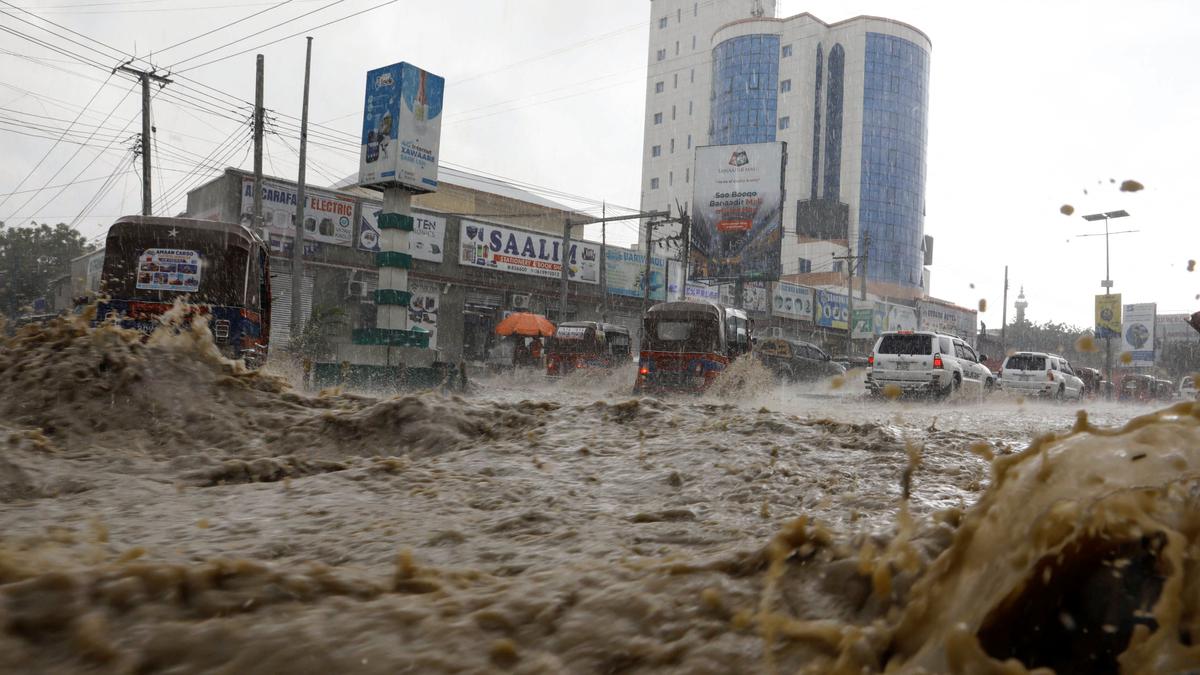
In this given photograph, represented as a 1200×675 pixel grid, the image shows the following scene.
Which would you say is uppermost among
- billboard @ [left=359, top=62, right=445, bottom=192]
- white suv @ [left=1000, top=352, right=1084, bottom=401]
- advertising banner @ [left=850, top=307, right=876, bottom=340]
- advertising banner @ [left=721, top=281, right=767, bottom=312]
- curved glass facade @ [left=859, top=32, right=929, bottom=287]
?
curved glass facade @ [left=859, top=32, right=929, bottom=287]

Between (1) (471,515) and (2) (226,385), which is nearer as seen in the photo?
(1) (471,515)

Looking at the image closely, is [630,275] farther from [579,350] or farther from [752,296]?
[579,350]

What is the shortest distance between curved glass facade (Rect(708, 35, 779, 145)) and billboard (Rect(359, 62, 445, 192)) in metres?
59.4

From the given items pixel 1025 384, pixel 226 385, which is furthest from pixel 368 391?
pixel 1025 384

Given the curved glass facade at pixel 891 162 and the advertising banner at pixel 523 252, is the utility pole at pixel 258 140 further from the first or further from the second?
the curved glass facade at pixel 891 162

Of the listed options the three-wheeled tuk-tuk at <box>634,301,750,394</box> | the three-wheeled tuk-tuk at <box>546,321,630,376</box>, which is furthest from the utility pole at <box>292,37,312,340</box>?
the three-wheeled tuk-tuk at <box>634,301,750,394</box>

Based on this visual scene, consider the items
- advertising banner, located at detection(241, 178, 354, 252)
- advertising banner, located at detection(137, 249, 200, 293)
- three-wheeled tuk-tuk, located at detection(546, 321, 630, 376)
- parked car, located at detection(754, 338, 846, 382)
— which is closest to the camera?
advertising banner, located at detection(137, 249, 200, 293)

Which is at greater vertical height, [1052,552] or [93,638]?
[1052,552]

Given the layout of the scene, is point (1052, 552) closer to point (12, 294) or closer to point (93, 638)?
point (93, 638)

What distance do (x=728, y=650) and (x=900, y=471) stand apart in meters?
3.18

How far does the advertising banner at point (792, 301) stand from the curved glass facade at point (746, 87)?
33524 mm

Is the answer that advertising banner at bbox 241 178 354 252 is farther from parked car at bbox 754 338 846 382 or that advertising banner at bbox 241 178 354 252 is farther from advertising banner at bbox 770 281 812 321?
advertising banner at bbox 770 281 812 321

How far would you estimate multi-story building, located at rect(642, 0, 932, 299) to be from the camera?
73562 mm

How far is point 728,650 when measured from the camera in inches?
88.4
